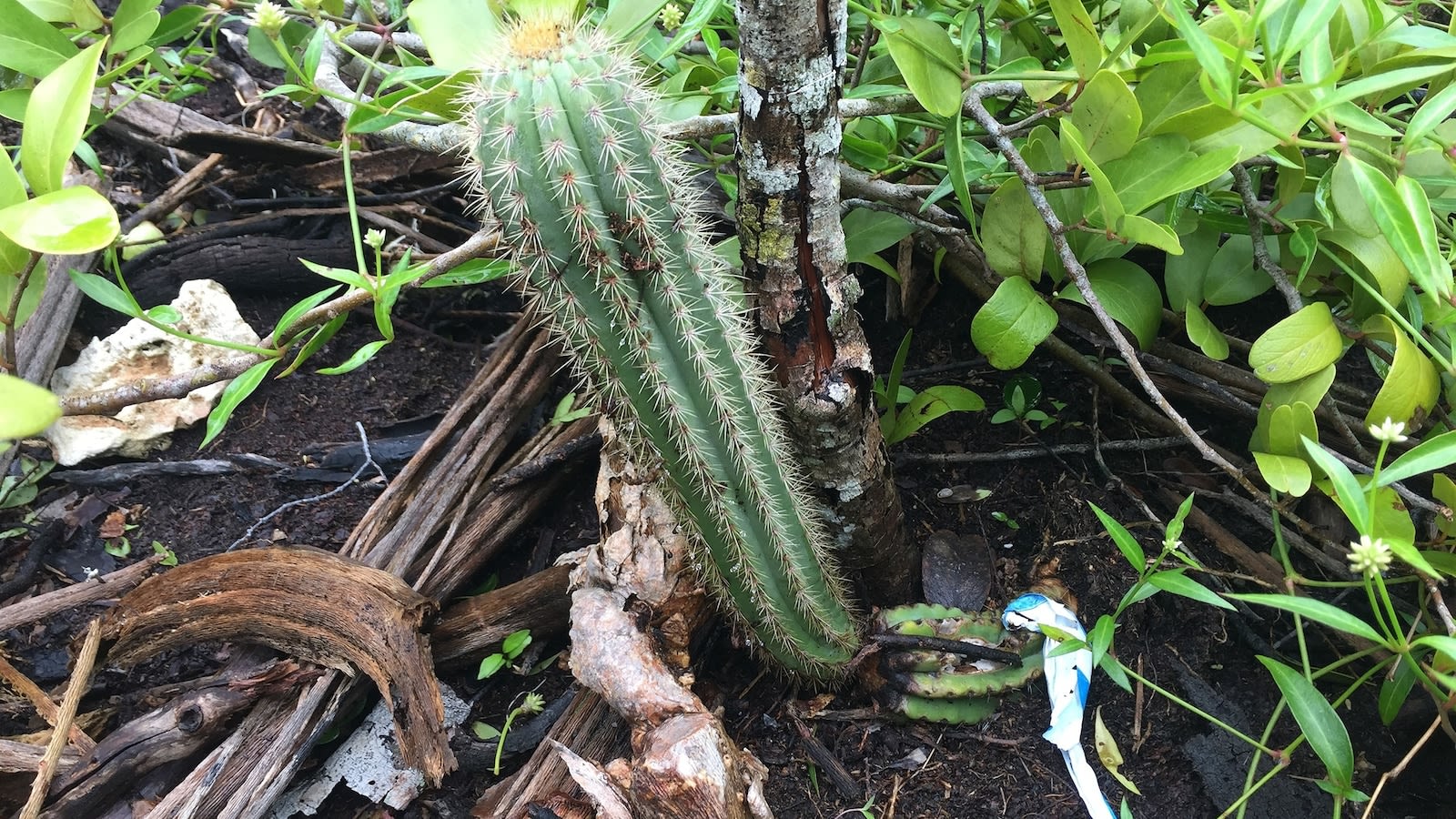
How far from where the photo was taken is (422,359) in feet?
7.22

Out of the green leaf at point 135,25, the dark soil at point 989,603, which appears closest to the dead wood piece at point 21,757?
the dark soil at point 989,603

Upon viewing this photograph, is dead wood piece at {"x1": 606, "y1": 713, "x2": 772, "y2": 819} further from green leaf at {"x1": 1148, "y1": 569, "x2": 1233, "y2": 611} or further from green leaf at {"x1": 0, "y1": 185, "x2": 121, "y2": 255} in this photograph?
green leaf at {"x1": 0, "y1": 185, "x2": 121, "y2": 255}

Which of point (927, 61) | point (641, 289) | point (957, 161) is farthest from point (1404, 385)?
point (641, 289)

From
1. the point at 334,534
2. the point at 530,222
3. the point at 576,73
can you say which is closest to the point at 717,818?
the point at 530,222

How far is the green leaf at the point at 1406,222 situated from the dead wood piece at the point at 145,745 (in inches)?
72.2

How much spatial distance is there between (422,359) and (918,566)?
4.45 feet

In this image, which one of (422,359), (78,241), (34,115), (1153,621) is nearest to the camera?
(78,241)

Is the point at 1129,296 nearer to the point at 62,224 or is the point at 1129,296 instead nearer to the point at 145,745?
the point at 62,224

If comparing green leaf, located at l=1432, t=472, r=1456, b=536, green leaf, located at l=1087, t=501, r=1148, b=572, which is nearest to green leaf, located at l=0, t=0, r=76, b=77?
green leaf, located at l=1087, t=501, r=1148, b=572

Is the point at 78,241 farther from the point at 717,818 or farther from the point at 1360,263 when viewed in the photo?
the point at 1360,263

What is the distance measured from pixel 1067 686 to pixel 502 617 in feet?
3.39

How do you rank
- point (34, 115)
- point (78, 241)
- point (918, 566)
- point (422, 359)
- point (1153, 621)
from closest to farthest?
point (78, 241), point (34, 115), point (1153, 621), point (918, 566), point (422, 359)

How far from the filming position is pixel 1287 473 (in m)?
1.14

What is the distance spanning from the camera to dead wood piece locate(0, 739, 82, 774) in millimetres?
1415
